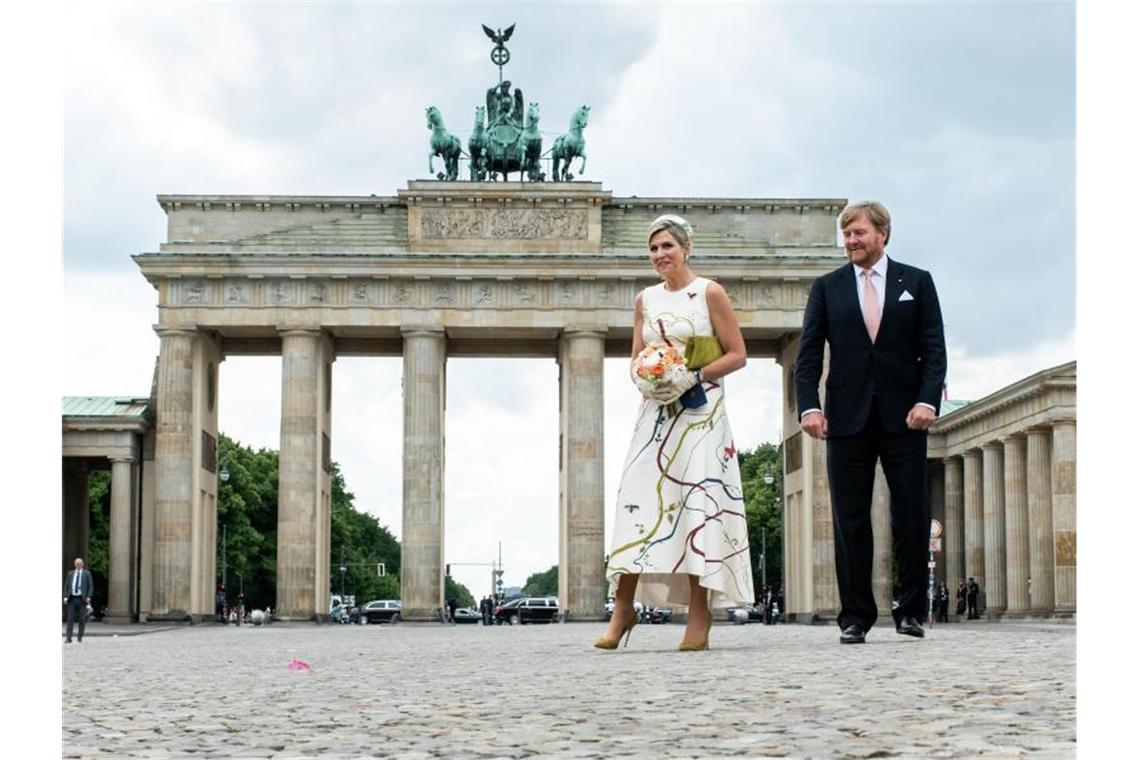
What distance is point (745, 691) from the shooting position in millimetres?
10000

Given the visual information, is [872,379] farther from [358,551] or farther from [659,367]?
[358,551]

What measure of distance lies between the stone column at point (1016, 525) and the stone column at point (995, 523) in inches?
Answer: 98.4

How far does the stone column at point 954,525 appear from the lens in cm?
8069

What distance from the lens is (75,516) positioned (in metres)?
77.1

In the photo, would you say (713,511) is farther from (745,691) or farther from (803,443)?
(803,443)

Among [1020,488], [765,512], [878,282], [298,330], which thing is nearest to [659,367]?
[878,282]

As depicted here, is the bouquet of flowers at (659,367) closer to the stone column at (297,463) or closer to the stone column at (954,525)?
the stone column at (297,463)

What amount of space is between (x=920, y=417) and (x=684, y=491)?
2.18 m

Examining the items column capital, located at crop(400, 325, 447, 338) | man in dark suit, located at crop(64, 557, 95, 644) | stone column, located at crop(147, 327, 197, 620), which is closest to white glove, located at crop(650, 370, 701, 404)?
man in dark suit, located at crop(64, 557, 95, 644)

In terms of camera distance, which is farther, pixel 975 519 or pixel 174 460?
pixel 975 519

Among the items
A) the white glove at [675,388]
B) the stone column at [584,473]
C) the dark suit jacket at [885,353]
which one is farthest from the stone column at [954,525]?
the dark suit jacket at [885,353]

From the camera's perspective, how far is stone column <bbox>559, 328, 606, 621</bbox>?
67.9 metres

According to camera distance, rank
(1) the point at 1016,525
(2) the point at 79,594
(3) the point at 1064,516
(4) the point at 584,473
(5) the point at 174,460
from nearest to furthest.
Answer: (2) the point at 79,594, (3) the point at 1064,516, (5) the point at 174,460, (4) the point at 584,473, (1) the point at 1016,525
